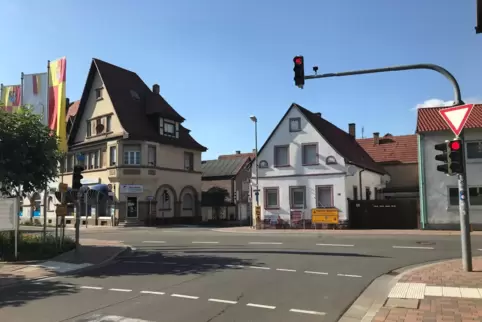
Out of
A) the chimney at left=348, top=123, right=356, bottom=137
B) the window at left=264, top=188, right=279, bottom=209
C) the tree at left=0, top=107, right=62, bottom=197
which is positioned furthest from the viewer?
the chimney at left=348, top=123, right=356, bottom=137

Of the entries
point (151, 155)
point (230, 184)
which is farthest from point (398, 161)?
point (151, 155)

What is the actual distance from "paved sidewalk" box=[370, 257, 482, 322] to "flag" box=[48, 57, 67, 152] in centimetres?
1833

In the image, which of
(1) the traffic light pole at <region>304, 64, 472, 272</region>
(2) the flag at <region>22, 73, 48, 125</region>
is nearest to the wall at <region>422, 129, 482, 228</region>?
(1) the traffic light pole at <region>304, 64, 472, 272</region>

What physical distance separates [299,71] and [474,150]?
2036 centimetres

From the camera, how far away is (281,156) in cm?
3619

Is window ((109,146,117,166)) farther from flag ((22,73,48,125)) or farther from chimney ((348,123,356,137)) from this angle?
chimney ((348,123,356,137))

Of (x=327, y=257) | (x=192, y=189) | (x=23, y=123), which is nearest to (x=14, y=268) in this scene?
(x=23, y=123)

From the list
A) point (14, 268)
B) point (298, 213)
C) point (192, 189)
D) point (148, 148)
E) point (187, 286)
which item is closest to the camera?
point (187, 286)

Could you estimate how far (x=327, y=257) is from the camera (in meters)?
15.4

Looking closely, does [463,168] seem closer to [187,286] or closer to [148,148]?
[187,286]

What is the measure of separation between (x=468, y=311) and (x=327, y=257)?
27.0ft

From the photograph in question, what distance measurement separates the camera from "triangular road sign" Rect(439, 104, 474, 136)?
11.0 metres

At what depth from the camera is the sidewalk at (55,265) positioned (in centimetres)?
1205

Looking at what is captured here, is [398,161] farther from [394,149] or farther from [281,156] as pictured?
[281,156]
